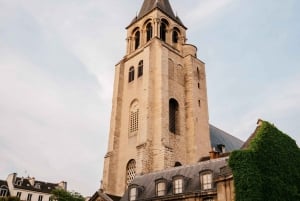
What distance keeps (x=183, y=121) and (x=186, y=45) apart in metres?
10.5

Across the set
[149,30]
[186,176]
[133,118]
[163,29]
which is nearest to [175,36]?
[163,29]

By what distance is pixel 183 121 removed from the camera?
35.8 m

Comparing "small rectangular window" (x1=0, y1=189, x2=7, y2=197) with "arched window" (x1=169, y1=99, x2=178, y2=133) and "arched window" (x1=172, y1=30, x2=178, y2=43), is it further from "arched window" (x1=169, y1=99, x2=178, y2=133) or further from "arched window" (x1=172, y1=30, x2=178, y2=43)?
"arched window" (x1=172, y1=30, x2=178, y2=43)

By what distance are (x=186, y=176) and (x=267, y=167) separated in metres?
5.46

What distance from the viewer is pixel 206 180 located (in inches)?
804

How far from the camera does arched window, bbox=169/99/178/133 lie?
3472 cm

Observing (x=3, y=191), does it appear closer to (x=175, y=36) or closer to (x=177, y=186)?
(x=175, y=36)

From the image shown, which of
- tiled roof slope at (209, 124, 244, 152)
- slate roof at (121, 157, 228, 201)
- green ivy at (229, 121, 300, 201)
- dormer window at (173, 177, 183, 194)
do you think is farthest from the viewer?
tiled roof slope at (209, 124, 244, 152)

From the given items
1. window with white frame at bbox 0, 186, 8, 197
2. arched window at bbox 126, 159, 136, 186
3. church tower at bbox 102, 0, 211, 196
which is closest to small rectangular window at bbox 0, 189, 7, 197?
window with white frame at bbox 0, 186, 8, 197

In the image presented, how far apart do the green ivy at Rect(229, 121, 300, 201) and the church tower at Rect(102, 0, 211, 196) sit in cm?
1204

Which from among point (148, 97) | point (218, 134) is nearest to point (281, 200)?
point (148, 97)

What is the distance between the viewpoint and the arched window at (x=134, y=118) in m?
35.2

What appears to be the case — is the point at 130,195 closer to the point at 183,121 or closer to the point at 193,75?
the point at 183,121

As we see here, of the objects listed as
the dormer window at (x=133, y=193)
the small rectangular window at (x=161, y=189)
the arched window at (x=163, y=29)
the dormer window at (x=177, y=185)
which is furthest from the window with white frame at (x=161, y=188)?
the arched window at (x=163, y=29)
